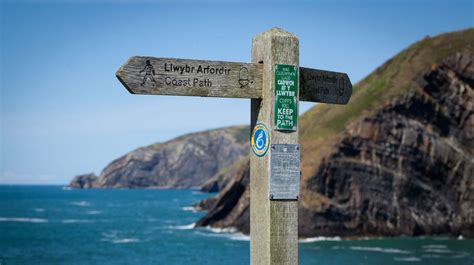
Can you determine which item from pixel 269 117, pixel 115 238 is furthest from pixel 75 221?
pixel 269 117

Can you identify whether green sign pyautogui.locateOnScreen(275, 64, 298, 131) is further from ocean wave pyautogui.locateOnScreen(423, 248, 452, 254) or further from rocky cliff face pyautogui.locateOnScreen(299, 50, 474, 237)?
rocky cliff face pyautogui.locateOnScreen(299, 50, 474, 237)

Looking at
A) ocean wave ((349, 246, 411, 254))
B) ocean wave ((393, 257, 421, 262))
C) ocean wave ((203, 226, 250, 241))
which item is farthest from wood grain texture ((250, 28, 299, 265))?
ocean wave ((203, 226, 250, 241))

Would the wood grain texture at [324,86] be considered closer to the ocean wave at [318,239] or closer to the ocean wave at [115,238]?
the ocean wave at [318,239]

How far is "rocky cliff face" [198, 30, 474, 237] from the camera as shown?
3083 inches

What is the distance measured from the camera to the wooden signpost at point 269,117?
8305 millimetres

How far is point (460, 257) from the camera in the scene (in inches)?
2372

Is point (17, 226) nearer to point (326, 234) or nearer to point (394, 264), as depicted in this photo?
point (326, 234)

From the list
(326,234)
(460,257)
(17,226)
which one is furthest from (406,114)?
(17,226)

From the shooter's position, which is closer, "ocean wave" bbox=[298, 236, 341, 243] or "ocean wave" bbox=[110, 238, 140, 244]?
"ocean wave" bbox=[298, 236, 341, 243]

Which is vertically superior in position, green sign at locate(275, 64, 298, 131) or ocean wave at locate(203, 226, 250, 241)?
green sign at locate(275, 64, 298, 131)

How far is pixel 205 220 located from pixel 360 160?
23664 millimetres

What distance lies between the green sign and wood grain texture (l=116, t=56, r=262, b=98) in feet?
0.76

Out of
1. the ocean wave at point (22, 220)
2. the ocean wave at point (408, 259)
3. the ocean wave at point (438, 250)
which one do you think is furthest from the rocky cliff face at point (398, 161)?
the ocean wave at point (22, 220)

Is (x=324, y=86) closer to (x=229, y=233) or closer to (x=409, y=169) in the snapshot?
(x=409, y=169)
